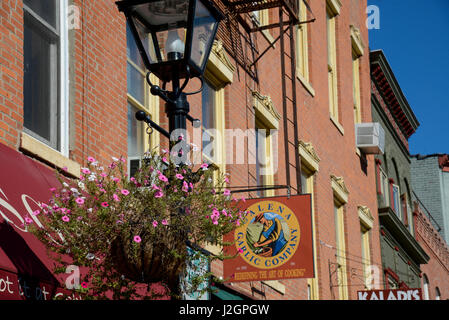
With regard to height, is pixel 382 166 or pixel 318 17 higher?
pixel 318 17

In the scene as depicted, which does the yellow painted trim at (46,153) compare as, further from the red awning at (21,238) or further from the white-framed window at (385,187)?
the white-framed window at (385,187)

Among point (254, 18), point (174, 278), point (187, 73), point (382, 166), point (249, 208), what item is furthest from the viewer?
point (382, 166)

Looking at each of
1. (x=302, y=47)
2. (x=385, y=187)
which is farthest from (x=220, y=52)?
(x=385, y=187)

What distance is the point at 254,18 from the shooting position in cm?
1808

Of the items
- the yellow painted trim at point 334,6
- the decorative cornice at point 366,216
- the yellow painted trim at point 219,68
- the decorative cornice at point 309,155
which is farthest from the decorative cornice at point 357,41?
the yellow painted trim at point 219,68

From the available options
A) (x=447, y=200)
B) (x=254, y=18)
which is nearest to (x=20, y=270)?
(x=254, y=18)

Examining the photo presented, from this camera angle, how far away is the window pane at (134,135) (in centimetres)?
1259

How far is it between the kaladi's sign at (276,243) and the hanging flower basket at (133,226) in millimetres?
5331

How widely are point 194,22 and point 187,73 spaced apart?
1.44 ft

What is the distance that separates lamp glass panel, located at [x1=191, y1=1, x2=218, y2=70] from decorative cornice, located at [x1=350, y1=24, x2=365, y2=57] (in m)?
17.8

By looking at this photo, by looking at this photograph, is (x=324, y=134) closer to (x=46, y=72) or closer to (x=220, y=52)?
(x=220, y=52)

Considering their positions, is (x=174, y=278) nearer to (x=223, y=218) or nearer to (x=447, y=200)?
(x=223, y=218)

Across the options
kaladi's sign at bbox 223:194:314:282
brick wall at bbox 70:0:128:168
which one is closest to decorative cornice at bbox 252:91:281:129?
kaladi's sign at bbox 223:194:314:282

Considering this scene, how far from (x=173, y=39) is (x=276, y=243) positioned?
18.5 ft
